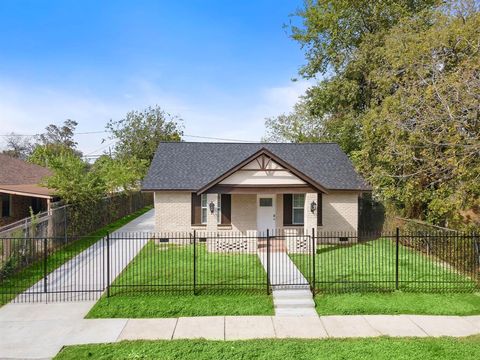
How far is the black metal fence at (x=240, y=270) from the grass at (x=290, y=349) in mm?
2938

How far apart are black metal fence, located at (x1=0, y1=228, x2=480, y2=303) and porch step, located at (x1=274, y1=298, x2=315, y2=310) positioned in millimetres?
753

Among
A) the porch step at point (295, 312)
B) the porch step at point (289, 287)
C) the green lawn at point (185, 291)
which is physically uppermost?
the porch step at point (289, 287)

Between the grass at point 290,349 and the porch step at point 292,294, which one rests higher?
the porch step at point 292,294

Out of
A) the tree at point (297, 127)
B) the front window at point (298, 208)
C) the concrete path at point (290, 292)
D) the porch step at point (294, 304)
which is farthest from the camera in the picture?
the tree at point (297, 127)

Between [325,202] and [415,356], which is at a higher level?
[325,202]

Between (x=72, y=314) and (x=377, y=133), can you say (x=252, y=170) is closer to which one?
(x=377, y=133)

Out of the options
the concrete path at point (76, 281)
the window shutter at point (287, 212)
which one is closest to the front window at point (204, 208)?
the window shutter at point (287, 212)

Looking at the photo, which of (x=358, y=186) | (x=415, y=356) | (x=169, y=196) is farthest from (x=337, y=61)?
(x=415, y=356)

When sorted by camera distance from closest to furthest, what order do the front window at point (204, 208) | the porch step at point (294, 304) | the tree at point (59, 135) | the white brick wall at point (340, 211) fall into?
the porch step at point (294, 304), the front window at point (204, 208), the white brick wall at point (340, 211), the tree at point (59, 135)

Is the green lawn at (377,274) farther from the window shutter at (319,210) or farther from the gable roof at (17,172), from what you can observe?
the gable roof at (17,172)

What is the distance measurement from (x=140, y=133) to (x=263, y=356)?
45.4 m

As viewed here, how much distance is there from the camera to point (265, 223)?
19125 mm

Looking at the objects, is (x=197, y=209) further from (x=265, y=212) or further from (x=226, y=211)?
(x=265, y=212)

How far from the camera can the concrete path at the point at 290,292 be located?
9609 millimetres
